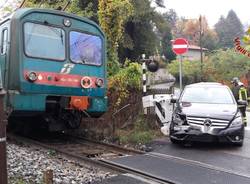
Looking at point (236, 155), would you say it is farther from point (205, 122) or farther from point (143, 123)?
point (143, 123)

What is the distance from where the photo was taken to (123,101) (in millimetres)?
13750

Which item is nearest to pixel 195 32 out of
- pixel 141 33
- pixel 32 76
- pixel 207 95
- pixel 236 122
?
pixel 141 33

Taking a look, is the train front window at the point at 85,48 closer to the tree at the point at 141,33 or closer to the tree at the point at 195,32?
the tree at the point at 141,33

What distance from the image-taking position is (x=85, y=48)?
1199cm

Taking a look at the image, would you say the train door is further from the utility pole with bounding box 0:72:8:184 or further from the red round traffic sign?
the utility pole with bounding box 0:72:8:184

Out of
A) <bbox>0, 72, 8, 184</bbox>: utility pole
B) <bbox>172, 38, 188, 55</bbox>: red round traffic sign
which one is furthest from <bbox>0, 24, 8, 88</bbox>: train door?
<bbox>0, 72, 8, 184</bbox>: utility pole

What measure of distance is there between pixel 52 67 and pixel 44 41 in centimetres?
63

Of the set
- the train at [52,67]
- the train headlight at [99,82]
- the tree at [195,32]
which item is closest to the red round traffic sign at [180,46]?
the train at [52,67]

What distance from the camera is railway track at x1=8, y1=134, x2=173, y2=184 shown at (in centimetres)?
878

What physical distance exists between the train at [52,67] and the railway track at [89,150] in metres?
0.48

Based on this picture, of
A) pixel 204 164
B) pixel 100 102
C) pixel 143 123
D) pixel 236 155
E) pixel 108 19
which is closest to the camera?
pixel 204 164

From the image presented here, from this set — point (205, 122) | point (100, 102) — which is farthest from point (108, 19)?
point (205, 122)

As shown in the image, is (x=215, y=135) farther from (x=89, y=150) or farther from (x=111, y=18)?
(x=111, y=18)

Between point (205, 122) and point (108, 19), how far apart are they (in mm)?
5710
